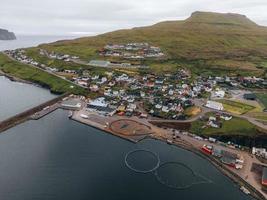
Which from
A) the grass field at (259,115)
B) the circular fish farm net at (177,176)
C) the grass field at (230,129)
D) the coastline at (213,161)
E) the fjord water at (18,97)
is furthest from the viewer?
the fjord water at (18,97)

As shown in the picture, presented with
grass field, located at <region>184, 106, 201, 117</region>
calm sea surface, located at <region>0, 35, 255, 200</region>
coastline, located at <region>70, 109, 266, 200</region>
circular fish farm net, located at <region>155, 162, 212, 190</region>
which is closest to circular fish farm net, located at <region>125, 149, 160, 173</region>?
calm sea surface, located at <region>0, 35, 255, 200</region>

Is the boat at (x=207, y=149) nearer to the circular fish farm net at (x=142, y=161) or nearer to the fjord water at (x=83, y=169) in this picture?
the fjord water at (x=83, y=169)

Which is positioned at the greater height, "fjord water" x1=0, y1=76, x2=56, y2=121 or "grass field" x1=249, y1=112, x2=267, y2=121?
"fjord water" x1=0, y1=76, x2=56, y2=121

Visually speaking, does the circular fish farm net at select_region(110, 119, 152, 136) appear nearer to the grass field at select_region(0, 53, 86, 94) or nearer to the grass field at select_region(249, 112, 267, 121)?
the grass field at select_region(0, 53, 86, 94)

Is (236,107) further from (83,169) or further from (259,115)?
(83,169)

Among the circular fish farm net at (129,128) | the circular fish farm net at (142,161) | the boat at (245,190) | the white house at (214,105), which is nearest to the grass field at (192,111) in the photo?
the white house at (214,105)

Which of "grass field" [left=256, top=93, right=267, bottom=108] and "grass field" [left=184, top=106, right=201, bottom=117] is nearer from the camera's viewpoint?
"grass field" [left=184, top=106, right=201, bottom=117]
